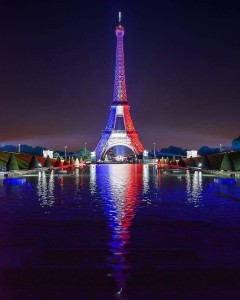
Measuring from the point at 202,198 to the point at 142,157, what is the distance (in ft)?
246

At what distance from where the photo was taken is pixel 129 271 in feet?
23.4

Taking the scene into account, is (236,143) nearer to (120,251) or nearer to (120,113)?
(120,113)

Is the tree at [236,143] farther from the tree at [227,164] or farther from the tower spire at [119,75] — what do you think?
the tree at [227,164]

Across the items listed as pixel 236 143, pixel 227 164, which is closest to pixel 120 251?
pixel 227 164

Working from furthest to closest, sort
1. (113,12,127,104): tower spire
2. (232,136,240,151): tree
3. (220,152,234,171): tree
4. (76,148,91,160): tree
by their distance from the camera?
1. (76,148,91,160): tree
2. (113,12,127,104): tower spire
3. (232,136,240,151): tree
4. (220,152,234,171): tree

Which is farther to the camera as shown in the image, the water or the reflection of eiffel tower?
the reflection of eiffel tower

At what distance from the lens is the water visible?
6207mm

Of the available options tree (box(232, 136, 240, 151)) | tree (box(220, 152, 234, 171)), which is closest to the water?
tree (box(220, 152, 234, 171))

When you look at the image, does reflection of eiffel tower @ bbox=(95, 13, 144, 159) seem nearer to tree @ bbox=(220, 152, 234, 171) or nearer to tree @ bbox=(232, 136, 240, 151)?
tree @ bbox=(232, 136, 240, 151)

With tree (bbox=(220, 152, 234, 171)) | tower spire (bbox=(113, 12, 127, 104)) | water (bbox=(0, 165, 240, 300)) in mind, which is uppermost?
tower spire (bbox=(113, 12, 127, 104))

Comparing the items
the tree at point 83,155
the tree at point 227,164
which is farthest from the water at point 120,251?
the tree at point 83,155

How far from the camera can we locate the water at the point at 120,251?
6.21 m

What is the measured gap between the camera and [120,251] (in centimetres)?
860

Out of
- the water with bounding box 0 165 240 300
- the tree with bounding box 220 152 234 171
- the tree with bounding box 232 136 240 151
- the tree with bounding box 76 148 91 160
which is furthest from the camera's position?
the tree with bounding box 76 148 91 160
